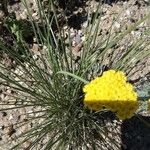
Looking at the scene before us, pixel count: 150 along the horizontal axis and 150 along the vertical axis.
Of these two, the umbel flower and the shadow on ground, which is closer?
the umbel flower

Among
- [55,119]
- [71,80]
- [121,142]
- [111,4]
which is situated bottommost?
[121,142]

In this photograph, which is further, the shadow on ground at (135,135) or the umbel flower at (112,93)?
the shadow on ground at (135,135)

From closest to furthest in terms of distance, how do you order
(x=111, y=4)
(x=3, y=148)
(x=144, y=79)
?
(x=3, y=148) → (x=144, y=79) → (x=111, y=4)

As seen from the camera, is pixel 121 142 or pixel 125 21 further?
pixel 125 21

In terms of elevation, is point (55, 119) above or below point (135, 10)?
below

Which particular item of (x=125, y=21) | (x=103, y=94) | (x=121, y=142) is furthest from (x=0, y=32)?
(x=103, y=94)

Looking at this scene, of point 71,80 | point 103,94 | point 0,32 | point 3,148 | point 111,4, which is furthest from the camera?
point 111,4

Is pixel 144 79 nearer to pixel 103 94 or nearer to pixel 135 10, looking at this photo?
pixel 135 10

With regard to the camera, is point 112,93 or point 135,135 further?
point 135,135

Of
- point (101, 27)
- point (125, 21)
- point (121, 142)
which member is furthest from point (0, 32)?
point (121, 142)

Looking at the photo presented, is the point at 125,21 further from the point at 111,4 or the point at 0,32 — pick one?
the point at 0,32
